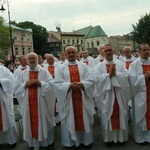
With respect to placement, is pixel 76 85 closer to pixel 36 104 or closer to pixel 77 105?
pixel 77 105

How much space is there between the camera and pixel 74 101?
→ 6270mm

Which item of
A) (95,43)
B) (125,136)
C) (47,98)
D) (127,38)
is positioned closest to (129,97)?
(125,136)

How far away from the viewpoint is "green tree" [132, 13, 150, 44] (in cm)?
4825

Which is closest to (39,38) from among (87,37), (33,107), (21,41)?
(21,41)

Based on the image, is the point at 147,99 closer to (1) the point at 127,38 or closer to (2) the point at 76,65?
(2) the point at 76,65

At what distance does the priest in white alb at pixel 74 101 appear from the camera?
20.3 ft

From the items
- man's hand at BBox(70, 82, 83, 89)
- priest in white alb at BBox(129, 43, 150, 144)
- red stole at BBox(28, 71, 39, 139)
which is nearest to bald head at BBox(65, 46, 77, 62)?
man's hand at BBox(70, 82, 83, 89)

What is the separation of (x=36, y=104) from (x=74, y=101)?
0.87m

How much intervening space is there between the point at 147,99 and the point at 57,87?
6.75 feet

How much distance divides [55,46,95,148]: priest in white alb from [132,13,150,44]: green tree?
43444 millimetres

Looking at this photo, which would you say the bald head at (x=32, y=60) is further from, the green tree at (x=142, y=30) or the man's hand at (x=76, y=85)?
the green tree at (x=142, y=30)

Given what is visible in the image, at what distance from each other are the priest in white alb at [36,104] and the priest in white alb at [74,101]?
0.97 feet

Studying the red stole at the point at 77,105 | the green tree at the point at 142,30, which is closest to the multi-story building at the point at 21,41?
the green tree at the point at 142,30

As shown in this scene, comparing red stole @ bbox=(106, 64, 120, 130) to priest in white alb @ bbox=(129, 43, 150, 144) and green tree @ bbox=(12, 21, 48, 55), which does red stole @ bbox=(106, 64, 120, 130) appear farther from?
green tree @ bbox=(12, 21, 48, 55)
